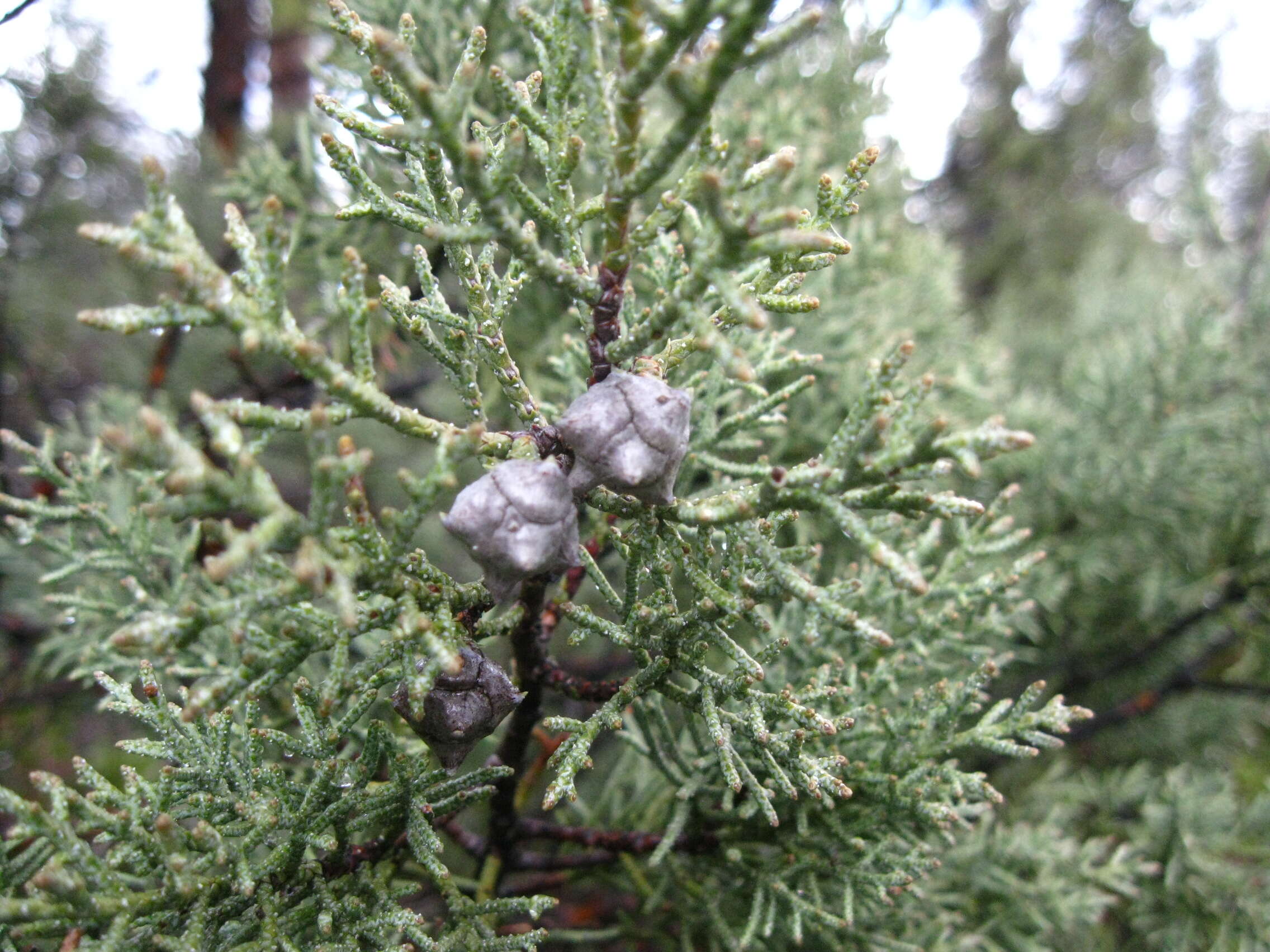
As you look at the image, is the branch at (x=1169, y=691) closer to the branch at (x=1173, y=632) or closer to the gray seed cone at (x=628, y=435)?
the branch at (x=1173, y=632)

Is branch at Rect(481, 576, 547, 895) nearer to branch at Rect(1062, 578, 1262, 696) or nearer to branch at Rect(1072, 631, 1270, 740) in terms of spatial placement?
branch at Rect(1072, 631, 1270, 740)

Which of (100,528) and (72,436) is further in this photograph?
(72,436)

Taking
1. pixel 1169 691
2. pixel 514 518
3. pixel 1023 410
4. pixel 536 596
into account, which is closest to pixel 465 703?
pixel 536 596

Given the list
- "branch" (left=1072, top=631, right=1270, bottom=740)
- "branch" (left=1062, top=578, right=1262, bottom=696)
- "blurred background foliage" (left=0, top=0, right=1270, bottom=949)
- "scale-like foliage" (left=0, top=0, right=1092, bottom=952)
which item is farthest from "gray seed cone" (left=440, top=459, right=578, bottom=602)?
"branch" (left=1062, top=578, right=1262, bottom=696)

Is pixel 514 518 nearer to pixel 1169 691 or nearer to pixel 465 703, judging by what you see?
pixel 465 703

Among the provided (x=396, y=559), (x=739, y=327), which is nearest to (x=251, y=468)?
(x=396, y=559)

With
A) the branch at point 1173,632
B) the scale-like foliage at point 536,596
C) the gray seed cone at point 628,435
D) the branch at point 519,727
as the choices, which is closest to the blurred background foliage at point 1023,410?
the branch at point 1173,632

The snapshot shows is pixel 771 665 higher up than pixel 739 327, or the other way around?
pixel 739 327

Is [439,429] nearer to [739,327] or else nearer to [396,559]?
[396,559]
